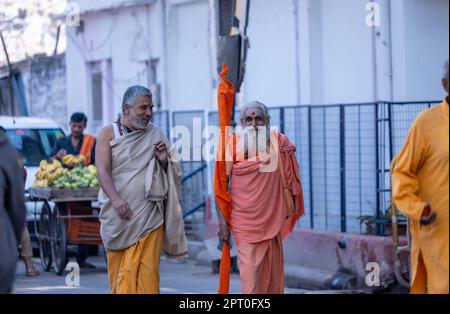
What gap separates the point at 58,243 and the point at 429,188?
769 cm

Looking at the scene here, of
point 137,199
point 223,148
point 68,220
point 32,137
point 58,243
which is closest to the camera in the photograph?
point 137,199

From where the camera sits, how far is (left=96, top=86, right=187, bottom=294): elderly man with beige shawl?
27.0 ft

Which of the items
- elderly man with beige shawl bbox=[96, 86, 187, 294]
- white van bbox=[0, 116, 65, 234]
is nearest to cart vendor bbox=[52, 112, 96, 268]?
white van bbox=[0, 116, 65, 234]

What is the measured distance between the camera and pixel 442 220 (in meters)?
6.44

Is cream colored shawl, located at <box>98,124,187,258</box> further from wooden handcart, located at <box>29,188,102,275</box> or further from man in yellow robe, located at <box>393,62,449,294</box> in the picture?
wooden handcart, located at <box>29,188,102,275</box>

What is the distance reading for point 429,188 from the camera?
6.51 meters

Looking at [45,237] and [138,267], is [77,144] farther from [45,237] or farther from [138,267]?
[138,267]

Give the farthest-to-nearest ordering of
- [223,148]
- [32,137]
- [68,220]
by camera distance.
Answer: [32,137] < [68,220] < [223,148]

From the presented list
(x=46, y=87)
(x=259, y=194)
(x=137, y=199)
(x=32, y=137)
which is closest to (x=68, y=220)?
(x=32, y=137)

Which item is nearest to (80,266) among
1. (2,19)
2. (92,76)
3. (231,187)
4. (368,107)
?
(368,107)

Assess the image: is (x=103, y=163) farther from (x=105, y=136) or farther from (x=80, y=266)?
(x=80, y=266)

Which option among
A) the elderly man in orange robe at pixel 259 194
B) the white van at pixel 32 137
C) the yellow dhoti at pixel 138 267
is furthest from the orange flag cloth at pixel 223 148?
the white van at pixel 32 137

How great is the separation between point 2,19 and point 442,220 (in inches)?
769

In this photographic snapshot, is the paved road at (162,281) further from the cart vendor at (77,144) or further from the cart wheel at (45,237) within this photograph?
the cart vendor at (77,144)
